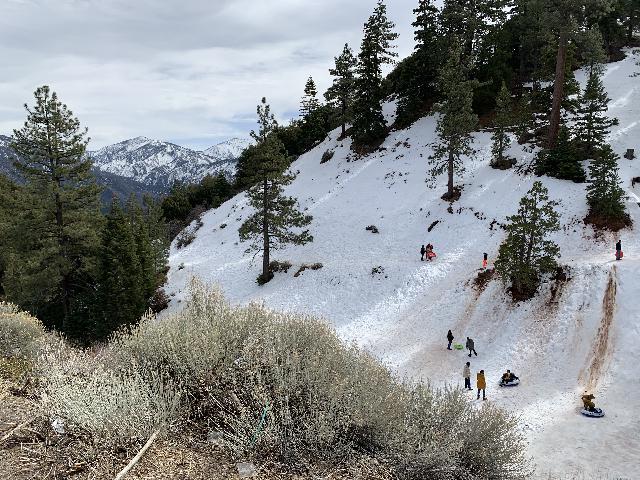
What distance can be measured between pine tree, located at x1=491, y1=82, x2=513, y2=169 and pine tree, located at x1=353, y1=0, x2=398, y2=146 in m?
13.8

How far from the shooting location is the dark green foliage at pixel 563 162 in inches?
1107

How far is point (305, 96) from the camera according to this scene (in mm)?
71938

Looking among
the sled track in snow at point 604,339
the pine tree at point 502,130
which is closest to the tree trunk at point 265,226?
the pine tree at point 502,130

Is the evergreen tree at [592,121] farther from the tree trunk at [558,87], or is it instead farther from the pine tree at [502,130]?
the pine tree at [502,130]

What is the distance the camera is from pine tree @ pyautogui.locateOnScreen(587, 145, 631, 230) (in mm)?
23406

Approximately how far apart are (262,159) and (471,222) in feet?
52.3

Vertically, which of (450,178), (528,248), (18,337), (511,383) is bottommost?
(511,383)

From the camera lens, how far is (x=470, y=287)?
77.9 feet

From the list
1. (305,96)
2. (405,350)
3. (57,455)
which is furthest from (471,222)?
(305,96)

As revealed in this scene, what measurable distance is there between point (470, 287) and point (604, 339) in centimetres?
741

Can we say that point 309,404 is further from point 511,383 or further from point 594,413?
point 511,383

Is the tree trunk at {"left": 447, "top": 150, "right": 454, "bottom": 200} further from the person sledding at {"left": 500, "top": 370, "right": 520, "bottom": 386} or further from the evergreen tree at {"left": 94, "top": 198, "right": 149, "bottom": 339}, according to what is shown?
the evergreen tree at {"left": 94, "top": 198, "right": 149, "bottom": 339}

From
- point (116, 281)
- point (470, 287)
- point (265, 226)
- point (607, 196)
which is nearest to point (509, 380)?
point (470, 287)

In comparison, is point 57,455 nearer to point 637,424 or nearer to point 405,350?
point 637,424
